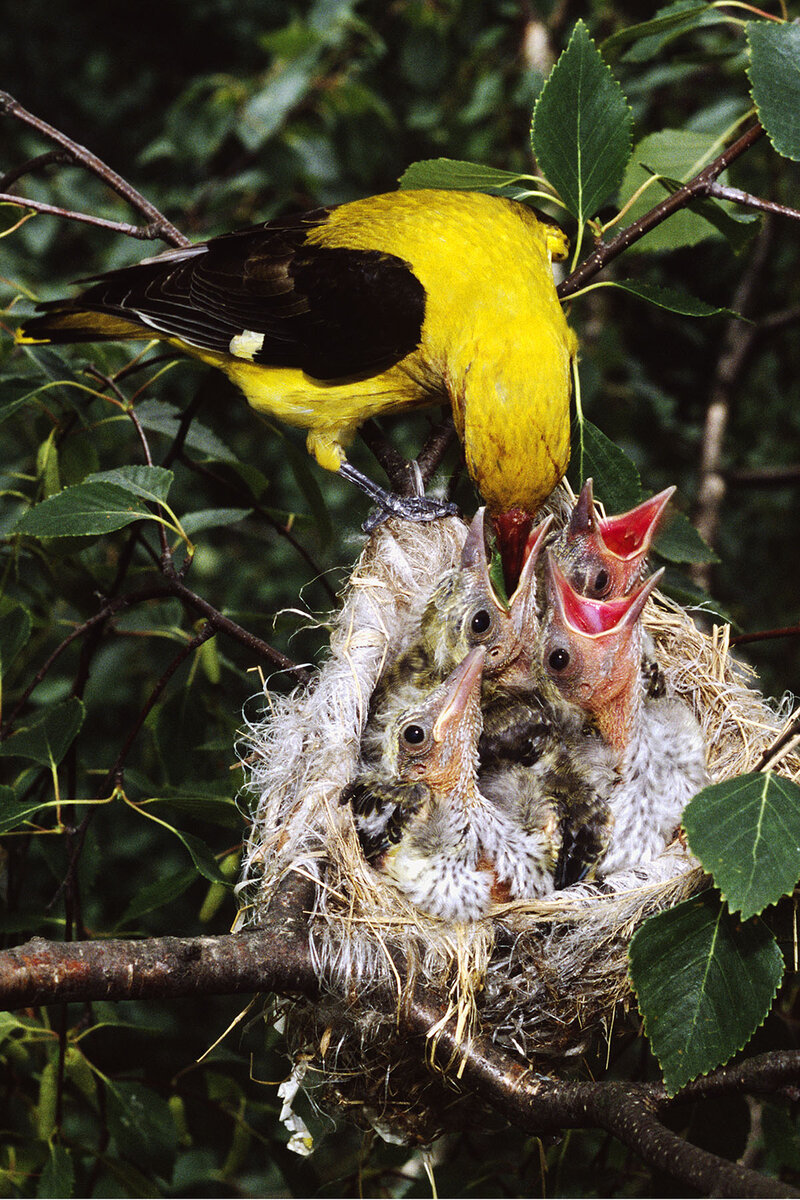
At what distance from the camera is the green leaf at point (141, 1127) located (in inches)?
75.5

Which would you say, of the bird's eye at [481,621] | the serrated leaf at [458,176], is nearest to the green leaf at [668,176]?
the serrated leaf at [458,176]

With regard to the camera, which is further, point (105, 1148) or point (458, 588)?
point (458, 588)

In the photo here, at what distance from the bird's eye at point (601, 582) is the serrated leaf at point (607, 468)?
29cm

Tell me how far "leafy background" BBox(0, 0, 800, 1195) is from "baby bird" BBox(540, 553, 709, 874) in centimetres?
22

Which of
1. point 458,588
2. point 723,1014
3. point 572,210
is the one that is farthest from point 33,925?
point 572,210

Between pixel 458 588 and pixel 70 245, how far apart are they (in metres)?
3.47

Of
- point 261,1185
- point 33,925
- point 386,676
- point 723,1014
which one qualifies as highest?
point 723,1014

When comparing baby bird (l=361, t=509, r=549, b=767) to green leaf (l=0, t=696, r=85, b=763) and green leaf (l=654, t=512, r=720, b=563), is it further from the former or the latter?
green leaf (l=0, t=696, r=85, b=763)

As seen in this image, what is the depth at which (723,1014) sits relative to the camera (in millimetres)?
1256

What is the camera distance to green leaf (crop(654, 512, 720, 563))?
208 centimetres

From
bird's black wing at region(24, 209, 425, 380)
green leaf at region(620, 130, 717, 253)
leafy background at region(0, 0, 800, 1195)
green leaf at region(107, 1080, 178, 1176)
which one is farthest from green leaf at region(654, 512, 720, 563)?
green leaf at region(107, 1080, 178, 1176)

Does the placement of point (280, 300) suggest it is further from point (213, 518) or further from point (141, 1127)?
point (141, 1127)

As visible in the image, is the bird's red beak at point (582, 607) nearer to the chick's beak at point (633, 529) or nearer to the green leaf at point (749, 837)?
the chick's beak at point (633, 529)

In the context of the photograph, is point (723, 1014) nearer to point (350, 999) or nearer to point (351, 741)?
point (350, 999)
